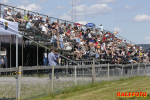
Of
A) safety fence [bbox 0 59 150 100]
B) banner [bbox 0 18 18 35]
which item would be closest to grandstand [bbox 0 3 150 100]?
safety fence [bbox 0 59 150 100]

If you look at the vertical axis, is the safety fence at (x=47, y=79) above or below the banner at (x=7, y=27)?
below

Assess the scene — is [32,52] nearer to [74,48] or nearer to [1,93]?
[74,48]

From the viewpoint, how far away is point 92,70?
46.1 feet

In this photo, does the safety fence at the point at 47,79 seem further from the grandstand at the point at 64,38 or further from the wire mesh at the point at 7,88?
the grandstand at the point at 64,38

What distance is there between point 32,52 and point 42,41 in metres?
2.67

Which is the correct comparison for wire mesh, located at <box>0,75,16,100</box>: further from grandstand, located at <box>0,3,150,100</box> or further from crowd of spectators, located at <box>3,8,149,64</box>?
crowd of spectators, located at <box>3,8,149,64</box>

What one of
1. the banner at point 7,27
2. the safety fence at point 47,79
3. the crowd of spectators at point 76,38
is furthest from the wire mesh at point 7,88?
the crowd of spectators at point 76,38

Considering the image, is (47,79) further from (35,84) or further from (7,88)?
(7,88)

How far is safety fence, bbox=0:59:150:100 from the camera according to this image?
8508mm

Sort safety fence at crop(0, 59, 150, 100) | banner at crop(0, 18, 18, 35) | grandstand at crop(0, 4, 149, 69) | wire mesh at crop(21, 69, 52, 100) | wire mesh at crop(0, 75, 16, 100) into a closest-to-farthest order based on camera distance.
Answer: wire mesh at crop(0, 75, 16, 100) < safety fence at crop(0, 59, 150, 100) < wire mesh at crop(21, 69, 52, 100) < banner at crop(0, 18, 18, 35) < grandstand at crop(0, 4, 149, 69)

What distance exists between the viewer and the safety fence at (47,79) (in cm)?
851

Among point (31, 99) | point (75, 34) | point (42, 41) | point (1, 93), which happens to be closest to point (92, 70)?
point (31, 99)

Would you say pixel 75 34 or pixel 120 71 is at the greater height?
pixel 75 34

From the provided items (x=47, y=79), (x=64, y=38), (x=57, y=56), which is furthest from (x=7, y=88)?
(x=64, y=38)
